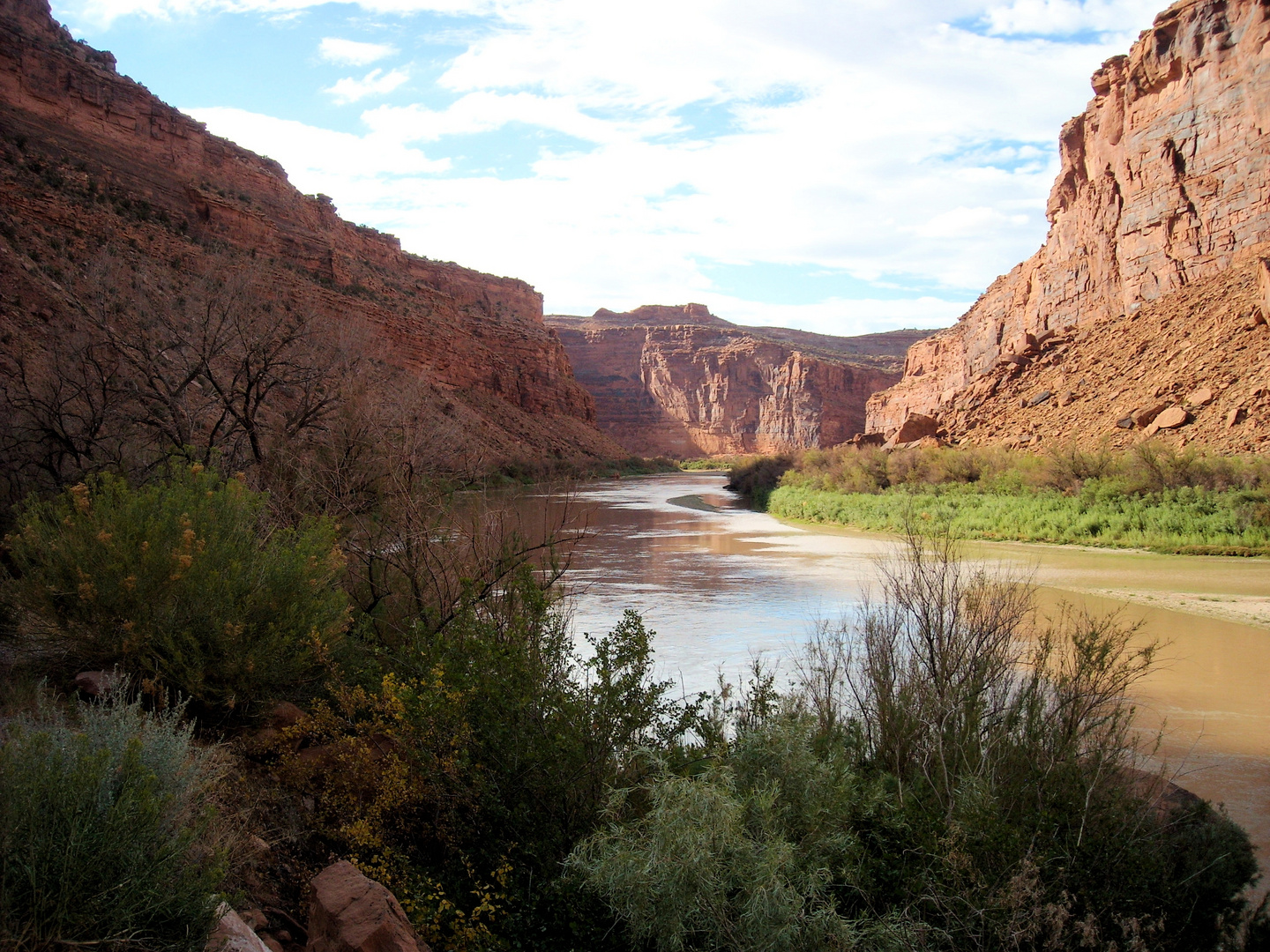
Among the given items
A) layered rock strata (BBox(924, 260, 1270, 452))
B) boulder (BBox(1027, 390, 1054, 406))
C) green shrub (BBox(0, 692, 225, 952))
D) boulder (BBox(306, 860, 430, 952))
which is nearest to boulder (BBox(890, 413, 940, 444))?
layered rock strata (BBox(924, 260, 1270, 452))

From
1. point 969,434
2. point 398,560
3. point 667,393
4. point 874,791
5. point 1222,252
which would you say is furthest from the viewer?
point 667,393

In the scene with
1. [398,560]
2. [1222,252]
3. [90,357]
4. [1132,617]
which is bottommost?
[1132,617]

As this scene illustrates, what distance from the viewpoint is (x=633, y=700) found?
5133 mm

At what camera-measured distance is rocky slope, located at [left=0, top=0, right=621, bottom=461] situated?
23438mm

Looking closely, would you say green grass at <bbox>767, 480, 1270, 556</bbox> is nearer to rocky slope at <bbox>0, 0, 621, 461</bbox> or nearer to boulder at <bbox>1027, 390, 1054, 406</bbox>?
boulder at <bbox>1027, 390, 1054, 406</bbox>

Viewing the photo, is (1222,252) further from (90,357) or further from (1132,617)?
(90,357)

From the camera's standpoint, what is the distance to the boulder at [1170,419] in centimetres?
2444

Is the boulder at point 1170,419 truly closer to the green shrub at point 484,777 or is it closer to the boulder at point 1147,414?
the boulder at point 1147,414

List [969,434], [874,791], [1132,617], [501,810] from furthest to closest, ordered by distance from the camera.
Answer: [969,434] → [1132,617] → [874,791] → [501,810]

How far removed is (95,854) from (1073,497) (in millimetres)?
23997

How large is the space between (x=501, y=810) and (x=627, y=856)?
1037 millimetres

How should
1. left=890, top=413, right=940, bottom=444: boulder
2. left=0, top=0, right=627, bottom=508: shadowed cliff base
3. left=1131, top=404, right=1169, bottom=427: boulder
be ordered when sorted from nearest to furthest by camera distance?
left=0, top=0, right=627, bottom=508: shadowed cliff base, left=1131, top=404, right=1169, bottom=427: boulder, left=890, top=413, right=940, bottom=444: boulder

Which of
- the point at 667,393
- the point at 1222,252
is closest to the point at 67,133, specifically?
the point at 1222,252

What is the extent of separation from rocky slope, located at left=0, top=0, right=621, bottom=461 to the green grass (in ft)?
46.3
